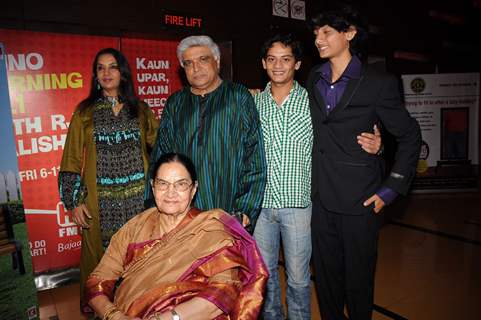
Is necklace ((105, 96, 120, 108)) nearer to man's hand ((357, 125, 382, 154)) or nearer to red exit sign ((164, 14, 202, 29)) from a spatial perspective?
man's hand ((357, 125, 382, 154))

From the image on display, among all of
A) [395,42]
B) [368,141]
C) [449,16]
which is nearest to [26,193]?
[368,141]

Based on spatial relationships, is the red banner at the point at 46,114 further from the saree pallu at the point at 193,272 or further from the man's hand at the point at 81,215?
the saree pallu at the point at 193,272

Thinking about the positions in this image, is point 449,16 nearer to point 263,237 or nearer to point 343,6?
point 343,6

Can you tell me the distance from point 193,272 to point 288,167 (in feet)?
2.98

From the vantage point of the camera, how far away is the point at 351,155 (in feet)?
6.74

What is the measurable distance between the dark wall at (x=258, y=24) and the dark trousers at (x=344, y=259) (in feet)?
8.51

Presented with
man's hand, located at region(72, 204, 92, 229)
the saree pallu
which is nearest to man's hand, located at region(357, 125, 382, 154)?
the saree pallu

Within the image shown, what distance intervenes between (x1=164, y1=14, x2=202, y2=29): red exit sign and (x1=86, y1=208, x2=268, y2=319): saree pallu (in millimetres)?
2856

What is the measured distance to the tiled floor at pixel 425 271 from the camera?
2938 mm

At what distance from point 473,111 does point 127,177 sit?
6198 millimetres

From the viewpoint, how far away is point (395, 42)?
23.2ft

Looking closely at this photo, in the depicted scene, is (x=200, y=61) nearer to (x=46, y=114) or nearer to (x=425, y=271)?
(x=46, y=114)

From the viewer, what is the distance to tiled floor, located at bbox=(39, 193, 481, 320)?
2938 millimetres

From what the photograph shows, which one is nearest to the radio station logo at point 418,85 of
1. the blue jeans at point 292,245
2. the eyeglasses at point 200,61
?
the blue jeans at point 292,245
